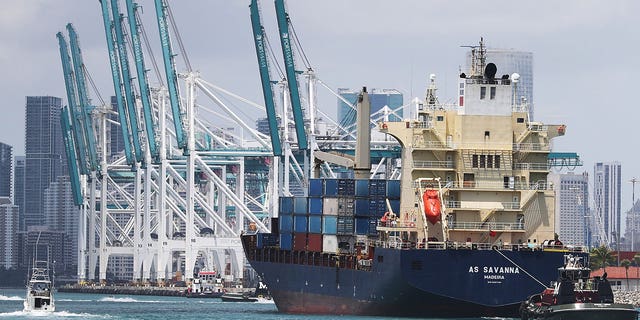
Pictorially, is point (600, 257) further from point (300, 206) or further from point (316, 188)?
point (316, 188)

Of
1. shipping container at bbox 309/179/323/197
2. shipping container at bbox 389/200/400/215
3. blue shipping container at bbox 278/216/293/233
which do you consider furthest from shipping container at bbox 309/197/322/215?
shipping container at bbox 389/200/400/215

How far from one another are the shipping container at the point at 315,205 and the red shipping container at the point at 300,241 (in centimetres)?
173

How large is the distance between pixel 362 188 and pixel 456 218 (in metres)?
8.04

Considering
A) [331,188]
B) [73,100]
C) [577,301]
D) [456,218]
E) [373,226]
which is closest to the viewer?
[577,301]

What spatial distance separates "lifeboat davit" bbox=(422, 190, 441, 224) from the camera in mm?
77125

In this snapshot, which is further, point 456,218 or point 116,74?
point 116,74

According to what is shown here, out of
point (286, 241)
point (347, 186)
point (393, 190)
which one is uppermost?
point (347, 186)

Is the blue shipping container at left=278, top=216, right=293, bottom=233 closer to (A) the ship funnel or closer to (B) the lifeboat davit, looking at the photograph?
(A) the ship funnel

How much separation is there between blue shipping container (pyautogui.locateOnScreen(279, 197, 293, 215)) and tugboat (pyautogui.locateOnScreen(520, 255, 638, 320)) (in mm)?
21460

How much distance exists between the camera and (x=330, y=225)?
85.7 m

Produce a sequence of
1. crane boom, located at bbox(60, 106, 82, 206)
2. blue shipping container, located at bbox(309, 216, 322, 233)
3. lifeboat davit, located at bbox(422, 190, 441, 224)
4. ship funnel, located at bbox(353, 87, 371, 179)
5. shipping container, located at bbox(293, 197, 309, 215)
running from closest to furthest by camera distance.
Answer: lifeboat davit, located at bbox(422, 190, 441, 224)
blue shipping container, located at bbox(309, 216, 322, 233)
shipping container, located at bbox(293, 197, 309, 215)
ship funnel, located at bbox(353, 87, 371, 179)
crane boom, located at bbox(60, 106, 82, 206)

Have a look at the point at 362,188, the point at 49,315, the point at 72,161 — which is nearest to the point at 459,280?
the point at 362,188

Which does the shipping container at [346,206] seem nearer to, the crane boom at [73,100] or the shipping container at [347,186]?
the shipping container at [347,186]

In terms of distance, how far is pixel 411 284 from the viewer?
76.0m
